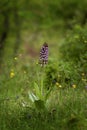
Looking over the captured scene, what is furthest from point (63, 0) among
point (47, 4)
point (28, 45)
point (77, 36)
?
point (77, 36)

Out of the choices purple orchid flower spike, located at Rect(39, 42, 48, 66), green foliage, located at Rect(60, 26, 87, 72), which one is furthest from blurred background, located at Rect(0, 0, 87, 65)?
purple orchid flower spike, located at Rect(39, 42, 48, 66)

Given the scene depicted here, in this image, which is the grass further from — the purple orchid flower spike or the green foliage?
the green foliage

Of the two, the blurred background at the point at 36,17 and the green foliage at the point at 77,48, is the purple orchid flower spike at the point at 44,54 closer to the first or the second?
the green foliage at the point at 77,48

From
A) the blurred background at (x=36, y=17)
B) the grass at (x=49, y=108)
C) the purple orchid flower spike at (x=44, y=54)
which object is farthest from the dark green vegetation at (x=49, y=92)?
the blurred background at (x=36, y=17)

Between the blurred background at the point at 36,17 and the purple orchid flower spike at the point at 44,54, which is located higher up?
the blurred background at the point at 36,17

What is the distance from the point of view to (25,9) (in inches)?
773

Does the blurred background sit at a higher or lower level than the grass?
higher

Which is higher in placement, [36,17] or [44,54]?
[36,17]

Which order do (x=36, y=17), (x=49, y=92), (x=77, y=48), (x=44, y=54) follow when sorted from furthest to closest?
(x=36, y=17), (x=77, y=48), (x=44, y=54), (x=49, y=92)

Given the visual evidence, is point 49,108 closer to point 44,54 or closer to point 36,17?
point 44,54

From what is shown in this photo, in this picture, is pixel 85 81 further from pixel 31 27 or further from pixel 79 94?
pixel 31 27

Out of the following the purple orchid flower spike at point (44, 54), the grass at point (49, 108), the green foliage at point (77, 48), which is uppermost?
the green foliage at point (77, 48)

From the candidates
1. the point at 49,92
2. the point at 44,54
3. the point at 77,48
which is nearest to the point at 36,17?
the point at 77,48

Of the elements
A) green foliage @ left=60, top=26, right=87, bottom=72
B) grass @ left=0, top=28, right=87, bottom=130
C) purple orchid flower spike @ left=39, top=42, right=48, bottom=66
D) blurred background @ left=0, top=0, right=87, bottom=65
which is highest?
blurred background @ left=0, top=0, right=87, bottom=65
